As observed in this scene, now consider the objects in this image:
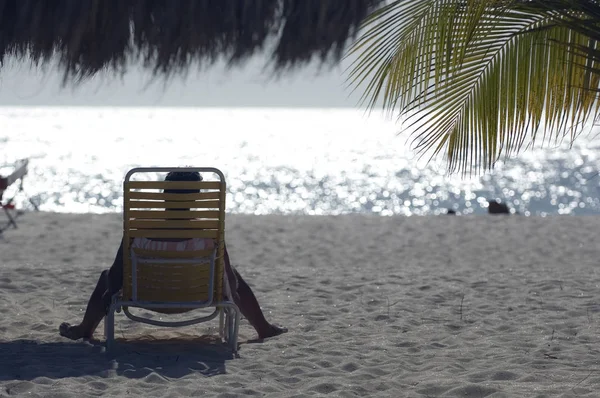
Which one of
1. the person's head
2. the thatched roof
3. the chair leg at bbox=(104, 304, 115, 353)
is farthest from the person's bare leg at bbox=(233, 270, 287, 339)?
the thatched roof

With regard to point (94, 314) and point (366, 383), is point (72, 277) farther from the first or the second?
point (366, 383)

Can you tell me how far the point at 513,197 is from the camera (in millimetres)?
55562

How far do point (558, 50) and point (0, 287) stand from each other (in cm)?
432

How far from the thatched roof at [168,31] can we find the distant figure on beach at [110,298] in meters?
0.74

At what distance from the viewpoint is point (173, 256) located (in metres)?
4.38

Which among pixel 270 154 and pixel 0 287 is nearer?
pixel 0 287

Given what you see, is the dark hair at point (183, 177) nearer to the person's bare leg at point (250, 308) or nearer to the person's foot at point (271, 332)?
the person's bare leg at point (250, 308)

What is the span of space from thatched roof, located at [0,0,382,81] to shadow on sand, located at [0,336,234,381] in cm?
146

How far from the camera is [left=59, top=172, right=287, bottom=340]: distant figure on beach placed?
14.9ft

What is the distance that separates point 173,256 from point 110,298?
468mm

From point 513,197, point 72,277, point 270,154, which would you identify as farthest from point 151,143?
point 72,277

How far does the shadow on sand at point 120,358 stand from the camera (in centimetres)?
400

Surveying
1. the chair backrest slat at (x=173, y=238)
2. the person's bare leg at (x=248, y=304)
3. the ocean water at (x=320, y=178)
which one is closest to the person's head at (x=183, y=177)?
the chair backrest slat at (x=173, y=238)

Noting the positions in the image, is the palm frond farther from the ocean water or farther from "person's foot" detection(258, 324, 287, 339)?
the ocean water
